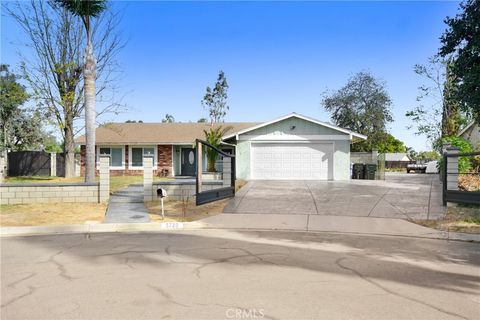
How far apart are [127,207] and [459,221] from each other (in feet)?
32.8

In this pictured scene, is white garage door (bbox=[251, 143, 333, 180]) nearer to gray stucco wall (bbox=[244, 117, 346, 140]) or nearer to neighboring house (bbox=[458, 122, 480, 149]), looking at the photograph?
gray stucco wall (bbox=[244, 117, 346, 140])

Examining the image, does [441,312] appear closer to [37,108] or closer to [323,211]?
[323,211]

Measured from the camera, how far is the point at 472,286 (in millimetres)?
5262

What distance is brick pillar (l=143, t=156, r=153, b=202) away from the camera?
556 inches

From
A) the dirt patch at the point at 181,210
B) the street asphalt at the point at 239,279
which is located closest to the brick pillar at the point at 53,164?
the dirt patch at the point at 181,210

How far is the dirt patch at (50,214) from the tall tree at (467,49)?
35.3 ft

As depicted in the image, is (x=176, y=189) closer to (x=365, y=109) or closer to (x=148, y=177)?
(x=148, y=177)

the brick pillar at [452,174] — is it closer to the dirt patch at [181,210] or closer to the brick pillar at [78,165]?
the dirt patch at [181,210]

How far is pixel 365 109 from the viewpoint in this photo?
148 feet

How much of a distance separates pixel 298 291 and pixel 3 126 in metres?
32.5

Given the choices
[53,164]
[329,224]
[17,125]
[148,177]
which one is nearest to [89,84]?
[148,177]

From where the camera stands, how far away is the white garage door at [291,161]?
22266 millimetres

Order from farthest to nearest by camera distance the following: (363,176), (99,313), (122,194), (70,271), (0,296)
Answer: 1. (363,176)
2. (122,194)
3. (70,271)
4. (0,296)
5. (99,313)

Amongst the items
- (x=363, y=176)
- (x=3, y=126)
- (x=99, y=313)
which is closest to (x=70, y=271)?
(x=99, y=313)
